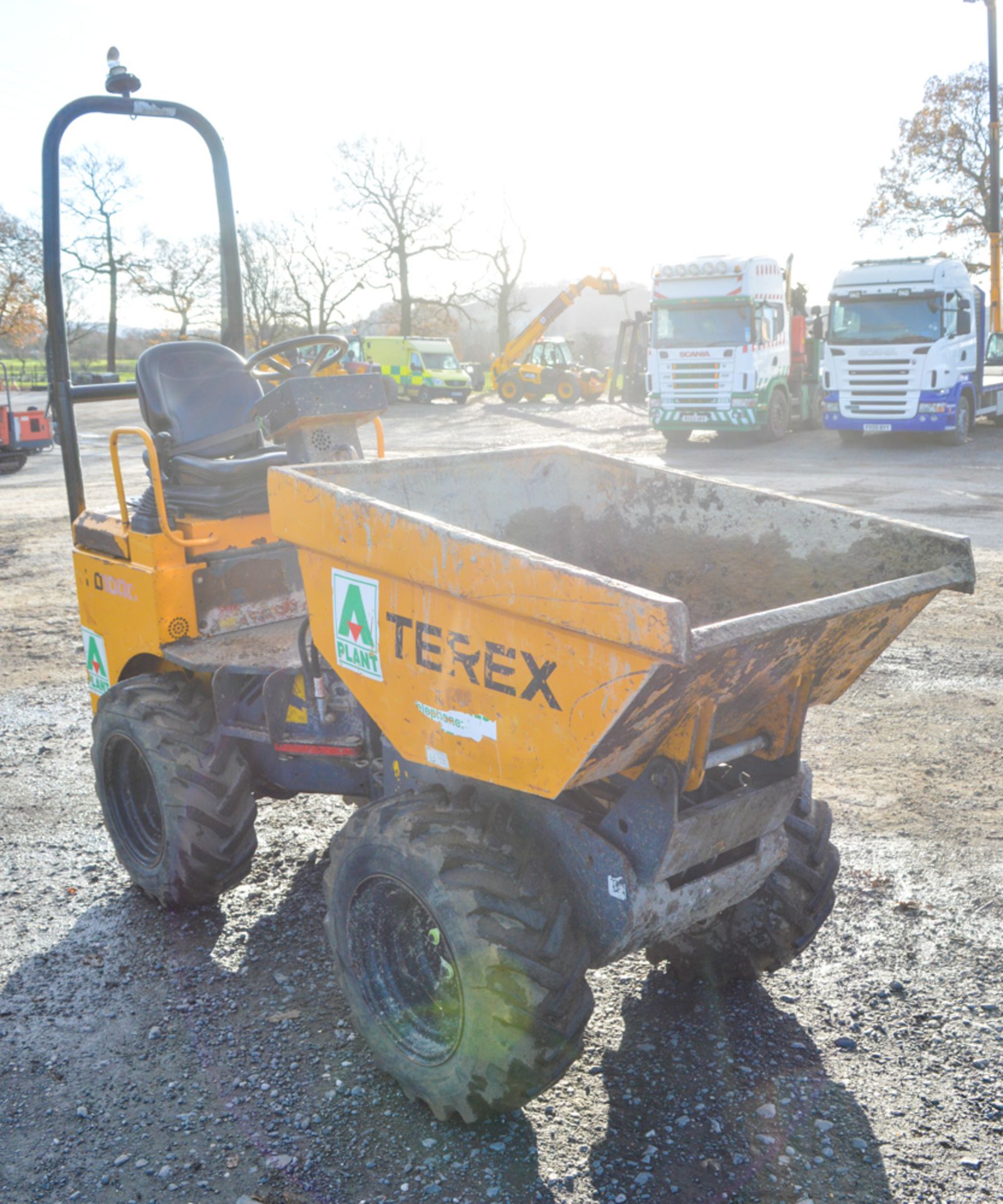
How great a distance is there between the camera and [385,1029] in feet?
10.1

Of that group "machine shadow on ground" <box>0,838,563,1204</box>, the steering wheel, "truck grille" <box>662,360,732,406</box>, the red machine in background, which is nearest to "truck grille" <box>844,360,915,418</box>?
"truck grille" <box>662,360,732,406</box>

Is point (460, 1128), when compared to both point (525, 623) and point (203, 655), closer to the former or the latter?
point (525, 623)

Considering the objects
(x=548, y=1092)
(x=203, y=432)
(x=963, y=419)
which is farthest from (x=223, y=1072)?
(x=963, y=419)

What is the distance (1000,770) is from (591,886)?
10.8 ft

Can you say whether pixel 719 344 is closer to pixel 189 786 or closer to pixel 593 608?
pixel 189 786

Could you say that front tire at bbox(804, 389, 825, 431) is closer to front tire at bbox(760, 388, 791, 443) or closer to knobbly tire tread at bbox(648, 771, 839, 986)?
front tire at bbox(760, 388, 791, 443)

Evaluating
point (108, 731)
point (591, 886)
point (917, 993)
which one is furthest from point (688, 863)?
point (108, 731)

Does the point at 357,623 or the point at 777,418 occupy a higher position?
the point at 777,418

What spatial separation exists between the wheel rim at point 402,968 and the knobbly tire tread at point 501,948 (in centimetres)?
17

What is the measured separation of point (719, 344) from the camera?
1866 centimetres

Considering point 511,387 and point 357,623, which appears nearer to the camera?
point 357,623

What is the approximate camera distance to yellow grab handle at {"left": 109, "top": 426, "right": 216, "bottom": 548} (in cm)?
396

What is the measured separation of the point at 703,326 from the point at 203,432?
50.7 feet

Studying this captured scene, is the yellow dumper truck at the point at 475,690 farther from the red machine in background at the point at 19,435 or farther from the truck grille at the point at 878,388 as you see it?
the red machine in background at the point at 19,435
